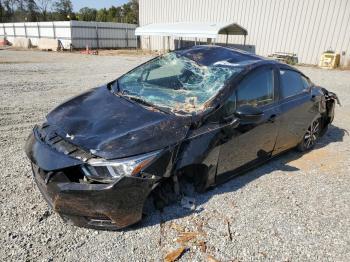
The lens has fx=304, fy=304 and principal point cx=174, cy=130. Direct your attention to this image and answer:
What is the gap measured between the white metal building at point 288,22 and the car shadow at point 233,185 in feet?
53.2

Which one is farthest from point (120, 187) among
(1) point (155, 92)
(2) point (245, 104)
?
(2) point (245, 104)

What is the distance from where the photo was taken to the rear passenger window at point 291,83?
4.29 meters

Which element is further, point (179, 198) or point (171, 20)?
point (171, 20)

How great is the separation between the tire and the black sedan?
0.92 ft

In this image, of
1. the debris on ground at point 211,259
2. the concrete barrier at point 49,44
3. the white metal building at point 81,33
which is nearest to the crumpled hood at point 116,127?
the debris on ground at point 211,259

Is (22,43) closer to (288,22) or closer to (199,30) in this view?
(199,30)

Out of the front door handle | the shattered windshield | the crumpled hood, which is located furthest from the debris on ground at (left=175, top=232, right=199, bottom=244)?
the front door handle

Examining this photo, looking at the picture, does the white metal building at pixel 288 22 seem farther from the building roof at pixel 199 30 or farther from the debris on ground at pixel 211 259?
the debris on ground at pixel 211 259

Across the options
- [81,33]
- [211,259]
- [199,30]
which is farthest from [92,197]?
[81,33]

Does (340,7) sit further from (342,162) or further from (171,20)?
(342,162)

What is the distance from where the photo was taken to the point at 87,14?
195ft

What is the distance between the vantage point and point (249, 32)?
22797 millimetres

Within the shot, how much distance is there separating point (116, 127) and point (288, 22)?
823 inches

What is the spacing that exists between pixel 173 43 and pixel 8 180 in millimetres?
25746
